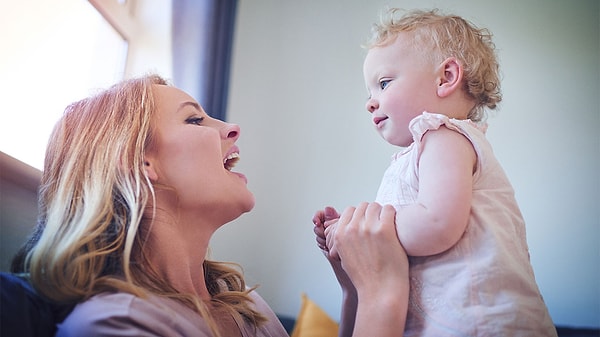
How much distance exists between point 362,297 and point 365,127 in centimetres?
165

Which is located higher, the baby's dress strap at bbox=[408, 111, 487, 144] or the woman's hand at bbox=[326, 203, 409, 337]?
the baby's dress strap at bbox=[408, 111, 487, 144]

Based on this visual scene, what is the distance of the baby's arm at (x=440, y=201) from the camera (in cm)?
90

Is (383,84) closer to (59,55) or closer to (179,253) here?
(179,253)

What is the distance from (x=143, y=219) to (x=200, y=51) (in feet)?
4.11

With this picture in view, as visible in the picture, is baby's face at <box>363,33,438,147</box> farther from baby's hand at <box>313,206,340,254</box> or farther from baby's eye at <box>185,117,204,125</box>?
baby's eye at <box>185,117,204,125</box>

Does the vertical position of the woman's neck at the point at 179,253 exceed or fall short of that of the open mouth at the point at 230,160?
it falls short

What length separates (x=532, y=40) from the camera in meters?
2.51

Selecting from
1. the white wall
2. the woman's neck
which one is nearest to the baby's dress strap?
the woman's neck

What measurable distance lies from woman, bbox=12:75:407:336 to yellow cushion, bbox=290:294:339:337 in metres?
0.76

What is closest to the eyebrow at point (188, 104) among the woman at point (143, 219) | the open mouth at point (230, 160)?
the woman at point (143, 219)

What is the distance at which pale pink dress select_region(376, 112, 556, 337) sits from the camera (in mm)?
873

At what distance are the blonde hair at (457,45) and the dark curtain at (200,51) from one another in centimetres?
103

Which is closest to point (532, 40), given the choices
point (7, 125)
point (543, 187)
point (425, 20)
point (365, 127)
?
point (543, 187)

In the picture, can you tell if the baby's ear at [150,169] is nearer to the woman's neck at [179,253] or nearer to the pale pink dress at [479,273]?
the woman's neck at [179,253]
